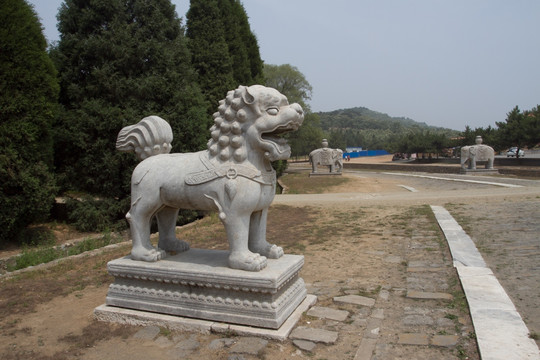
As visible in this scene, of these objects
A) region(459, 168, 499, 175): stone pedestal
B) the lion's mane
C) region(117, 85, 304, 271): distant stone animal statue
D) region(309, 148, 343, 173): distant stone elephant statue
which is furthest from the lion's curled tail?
region(459, 168, 499, 175): stone pedestal

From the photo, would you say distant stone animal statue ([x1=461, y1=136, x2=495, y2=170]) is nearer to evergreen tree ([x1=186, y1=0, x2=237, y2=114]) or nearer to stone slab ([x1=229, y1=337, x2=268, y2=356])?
evergreen tree ([x1=186, y1=0, x2=237, y2=114])

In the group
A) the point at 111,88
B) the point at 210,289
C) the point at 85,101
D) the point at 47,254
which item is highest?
the point at 111,88

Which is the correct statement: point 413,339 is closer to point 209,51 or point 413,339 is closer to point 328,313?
point 328,313

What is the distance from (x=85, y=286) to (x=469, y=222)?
7.43 m

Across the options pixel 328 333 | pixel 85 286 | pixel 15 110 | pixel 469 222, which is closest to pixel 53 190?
pixel 15 110

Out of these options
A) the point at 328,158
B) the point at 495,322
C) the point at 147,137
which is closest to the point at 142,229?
the point at 147,137

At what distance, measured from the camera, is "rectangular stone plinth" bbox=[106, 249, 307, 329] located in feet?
11.3

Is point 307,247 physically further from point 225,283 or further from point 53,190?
point 53,190

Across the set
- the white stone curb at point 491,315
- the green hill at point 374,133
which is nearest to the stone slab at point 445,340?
the white stone curb at point 491,315

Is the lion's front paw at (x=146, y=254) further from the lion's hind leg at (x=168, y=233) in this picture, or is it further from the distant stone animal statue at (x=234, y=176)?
the lion's hind leg at (x=168, y=233)

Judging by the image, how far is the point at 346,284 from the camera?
4.81 meters

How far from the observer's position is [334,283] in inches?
192

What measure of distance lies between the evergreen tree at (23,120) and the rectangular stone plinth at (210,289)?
6.02 m

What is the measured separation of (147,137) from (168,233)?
3.65ft
